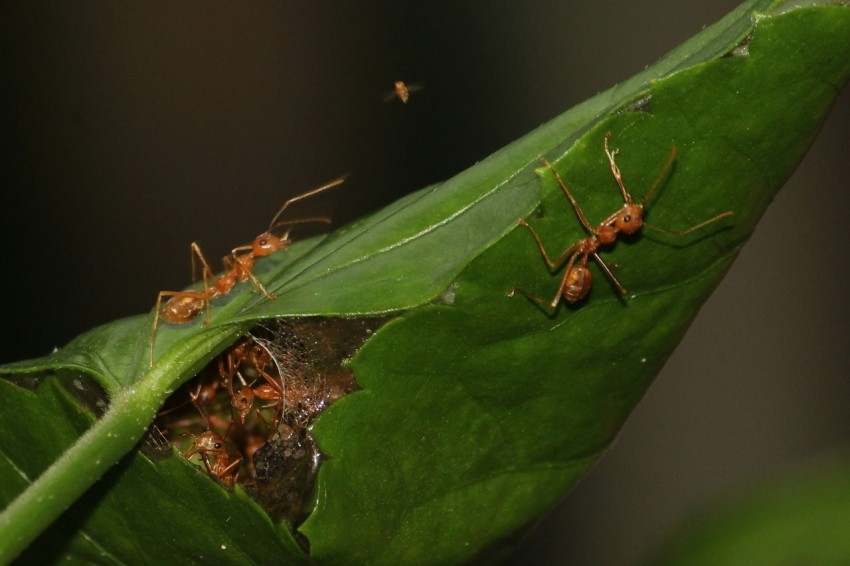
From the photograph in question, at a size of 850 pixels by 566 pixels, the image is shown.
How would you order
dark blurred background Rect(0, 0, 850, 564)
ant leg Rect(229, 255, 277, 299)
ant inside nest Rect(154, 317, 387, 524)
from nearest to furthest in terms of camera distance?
ant inside nest Rect(154, 317, 387, 524), ant leg Rect(229, 255, 277, 299), dark blurred background Rect(0, 0, 850, 564)

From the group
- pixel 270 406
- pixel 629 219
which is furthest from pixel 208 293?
pixel 629 219

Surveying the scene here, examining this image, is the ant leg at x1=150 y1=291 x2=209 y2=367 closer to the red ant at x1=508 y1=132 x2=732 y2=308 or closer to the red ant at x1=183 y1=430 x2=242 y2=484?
the red ant at x1=183 y1=430 x2=242 y2=484

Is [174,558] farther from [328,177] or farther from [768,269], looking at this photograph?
[768,269]

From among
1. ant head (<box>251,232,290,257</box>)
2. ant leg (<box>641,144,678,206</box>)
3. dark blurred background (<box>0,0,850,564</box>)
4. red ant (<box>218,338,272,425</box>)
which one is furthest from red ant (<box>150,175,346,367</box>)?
dark blurred background (<box>0,0,850,564</box>)

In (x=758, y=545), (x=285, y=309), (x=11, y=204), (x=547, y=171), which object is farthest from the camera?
(x=11, y=204)

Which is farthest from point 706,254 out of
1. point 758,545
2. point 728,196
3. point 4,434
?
point 4,434

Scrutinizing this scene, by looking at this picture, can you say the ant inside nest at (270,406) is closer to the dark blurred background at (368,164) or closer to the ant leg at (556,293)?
the ant leg at (556,293)
